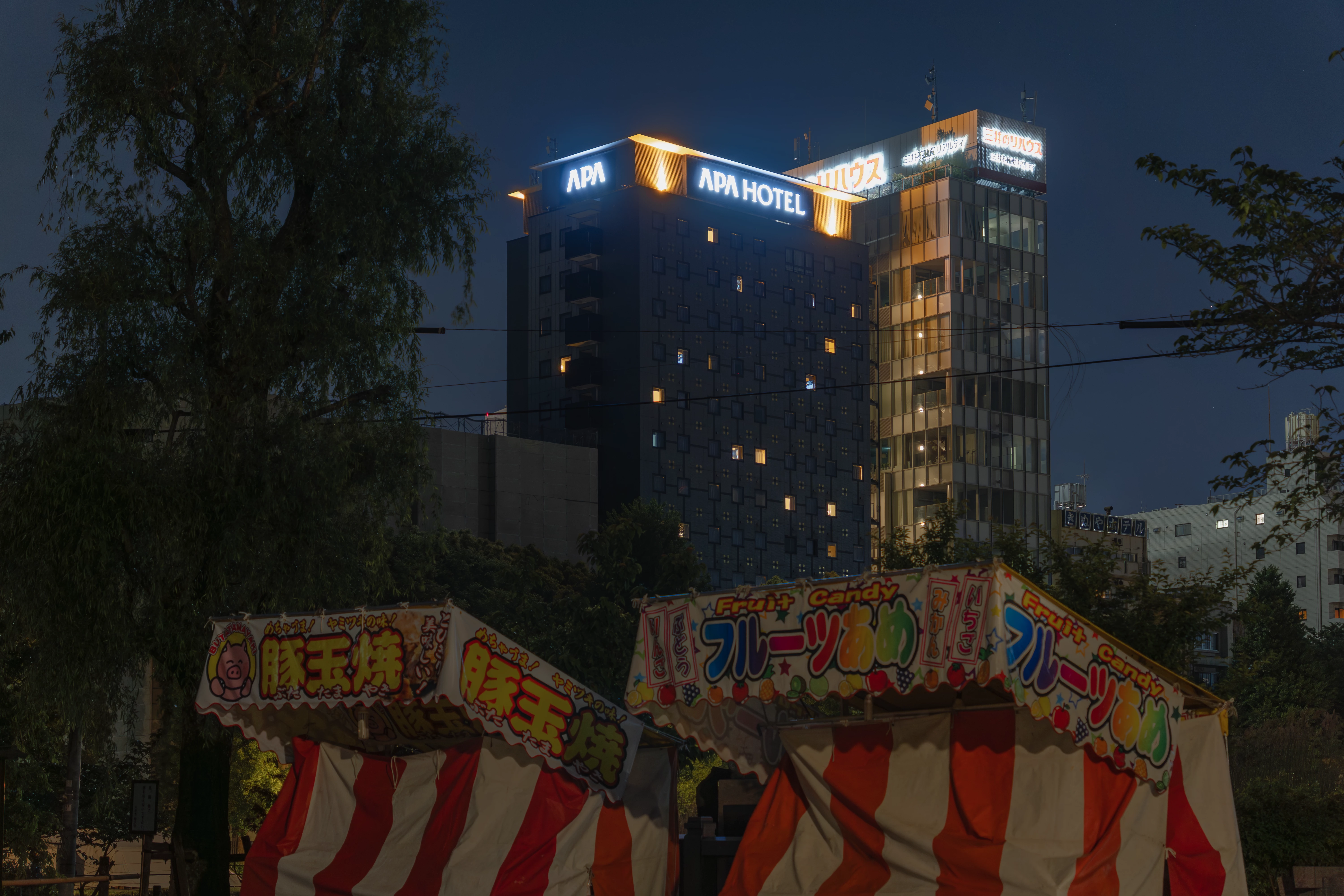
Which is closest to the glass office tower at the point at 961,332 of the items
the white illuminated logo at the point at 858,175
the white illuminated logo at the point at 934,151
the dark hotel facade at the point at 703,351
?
the white illuminated logo at the point at 934,151

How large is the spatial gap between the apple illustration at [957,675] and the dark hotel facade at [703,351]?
7744 cm

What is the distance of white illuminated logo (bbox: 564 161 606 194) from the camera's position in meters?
95.6

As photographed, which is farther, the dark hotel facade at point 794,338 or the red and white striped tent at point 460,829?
the dark hotel facade at point 794,338

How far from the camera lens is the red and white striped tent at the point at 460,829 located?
14406 millimetres

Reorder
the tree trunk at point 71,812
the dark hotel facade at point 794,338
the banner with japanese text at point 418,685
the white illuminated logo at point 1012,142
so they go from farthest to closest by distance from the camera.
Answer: the white illuminated logo at point 1012,142
the dark hotel facade at point 794,338
the tree trunk at point 71,812
the banner with japanese text at point 418,685

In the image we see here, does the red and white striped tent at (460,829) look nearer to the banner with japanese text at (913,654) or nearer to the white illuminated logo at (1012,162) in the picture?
the banner with japanese text at (913,654)

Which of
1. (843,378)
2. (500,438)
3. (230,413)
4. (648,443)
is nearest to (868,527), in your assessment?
(843,378)

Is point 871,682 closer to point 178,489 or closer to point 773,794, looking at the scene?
point 773,794

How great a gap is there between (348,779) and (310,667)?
1.73 metres

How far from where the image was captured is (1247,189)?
15.2 metres

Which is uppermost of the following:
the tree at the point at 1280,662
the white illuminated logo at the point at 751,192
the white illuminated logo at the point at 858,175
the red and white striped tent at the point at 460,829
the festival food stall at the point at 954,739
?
the white illuminated logo at the point at 858,175

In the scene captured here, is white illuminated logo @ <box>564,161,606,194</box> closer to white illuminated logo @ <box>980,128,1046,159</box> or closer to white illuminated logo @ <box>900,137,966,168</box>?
white illuminated logo @ <box>900,137,966,168</box>

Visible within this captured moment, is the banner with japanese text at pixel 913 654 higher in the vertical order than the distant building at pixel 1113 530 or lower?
higher

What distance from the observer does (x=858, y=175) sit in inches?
4476
